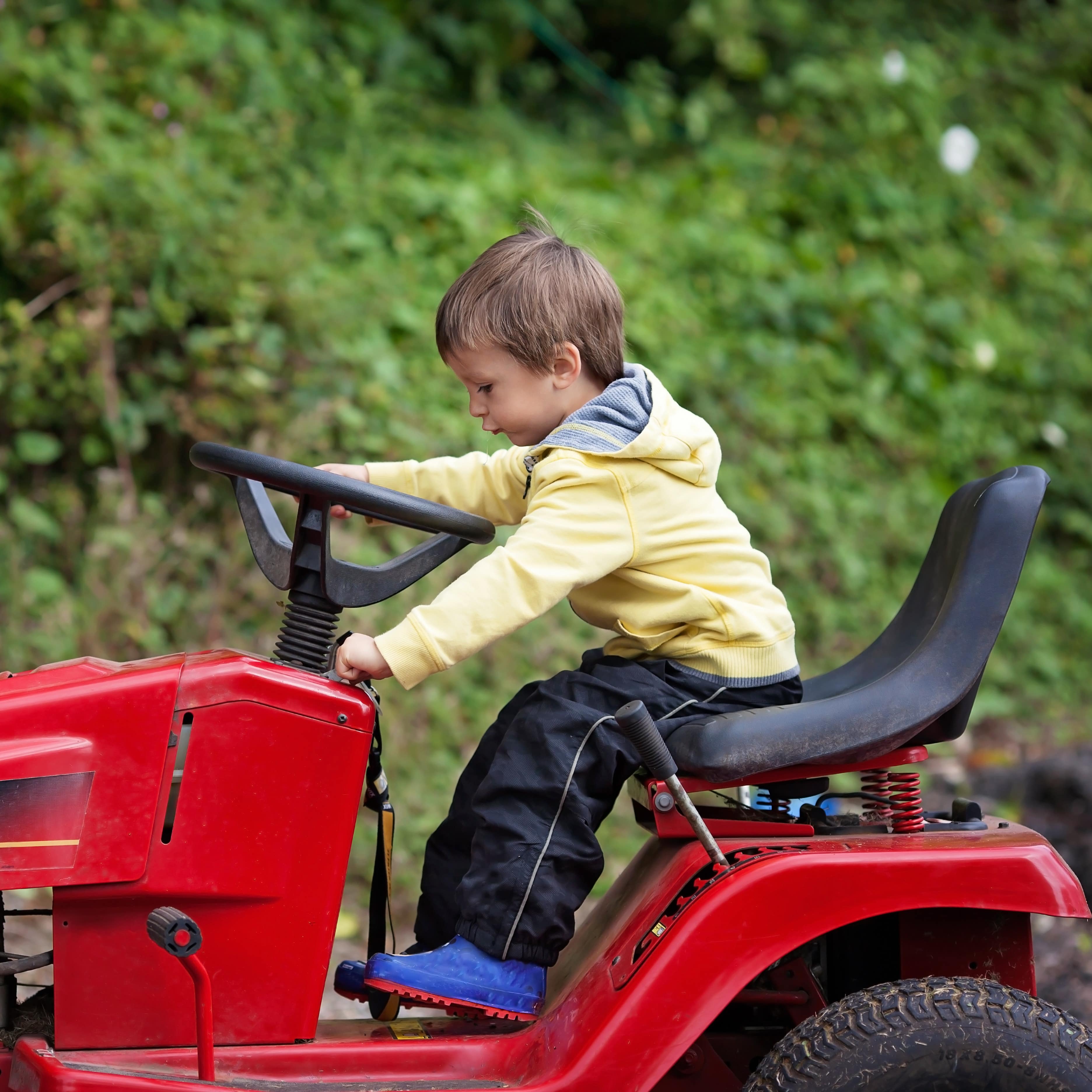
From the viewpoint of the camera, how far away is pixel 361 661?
194 cm

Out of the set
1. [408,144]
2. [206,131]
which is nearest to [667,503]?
[206,131]

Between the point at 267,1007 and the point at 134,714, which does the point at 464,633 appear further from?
the point at 267,1007

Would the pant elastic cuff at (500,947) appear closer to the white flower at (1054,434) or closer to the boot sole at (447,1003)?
the boot sole at (447,1003)

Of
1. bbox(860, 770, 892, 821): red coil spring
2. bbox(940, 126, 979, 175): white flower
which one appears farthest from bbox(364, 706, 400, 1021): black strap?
bbox(940, 126, 979, 175): white flower

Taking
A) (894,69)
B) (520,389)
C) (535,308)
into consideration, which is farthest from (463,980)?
(894,69)

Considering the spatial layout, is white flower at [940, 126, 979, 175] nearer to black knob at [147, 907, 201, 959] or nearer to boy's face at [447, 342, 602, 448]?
boy's face at [447, 342, 602, 448]

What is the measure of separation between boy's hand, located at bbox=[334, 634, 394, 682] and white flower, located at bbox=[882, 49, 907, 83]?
6.38 meters

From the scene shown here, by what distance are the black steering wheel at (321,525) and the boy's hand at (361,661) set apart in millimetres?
60

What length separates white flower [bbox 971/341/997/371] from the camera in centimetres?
654

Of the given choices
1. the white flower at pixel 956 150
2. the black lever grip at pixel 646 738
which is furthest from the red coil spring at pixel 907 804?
the white flower at pixel 956 150

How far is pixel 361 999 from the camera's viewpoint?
7.55ft

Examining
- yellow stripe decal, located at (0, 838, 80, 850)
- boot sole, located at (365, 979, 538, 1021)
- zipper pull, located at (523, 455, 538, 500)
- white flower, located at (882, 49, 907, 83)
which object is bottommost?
boot sole, located at (365, 979, 538, 1021)

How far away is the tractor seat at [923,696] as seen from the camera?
1953 millimetres

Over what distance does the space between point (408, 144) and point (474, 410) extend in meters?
4.10
